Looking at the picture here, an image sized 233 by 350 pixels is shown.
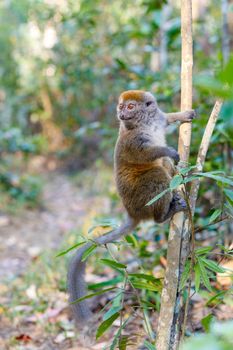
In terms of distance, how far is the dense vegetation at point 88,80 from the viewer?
14.5 ft

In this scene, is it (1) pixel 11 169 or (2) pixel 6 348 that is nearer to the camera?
(2) pixel 6 348

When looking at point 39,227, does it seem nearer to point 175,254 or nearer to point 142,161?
point 142,161

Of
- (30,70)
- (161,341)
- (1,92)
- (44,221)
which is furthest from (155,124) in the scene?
(1,92)

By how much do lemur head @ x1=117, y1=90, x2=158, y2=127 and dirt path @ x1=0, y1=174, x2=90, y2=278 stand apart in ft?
8.11

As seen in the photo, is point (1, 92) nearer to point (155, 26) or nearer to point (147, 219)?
point (155, 26)

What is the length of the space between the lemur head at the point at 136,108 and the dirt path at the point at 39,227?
2472 millimetres

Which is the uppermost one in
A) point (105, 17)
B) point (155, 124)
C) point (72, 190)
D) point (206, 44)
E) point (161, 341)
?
point (105, 17)

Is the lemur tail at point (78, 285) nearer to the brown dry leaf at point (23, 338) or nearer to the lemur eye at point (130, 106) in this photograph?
the lemur eye at point (130, 106)

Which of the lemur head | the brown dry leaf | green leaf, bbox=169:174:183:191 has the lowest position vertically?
the brown dry leaf

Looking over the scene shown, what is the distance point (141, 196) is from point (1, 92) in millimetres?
8672

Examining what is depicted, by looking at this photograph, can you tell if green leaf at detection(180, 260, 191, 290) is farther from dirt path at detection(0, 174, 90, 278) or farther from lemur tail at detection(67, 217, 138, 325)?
dirt path at detection(0, 174, 90, 278)

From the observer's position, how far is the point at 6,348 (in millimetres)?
3271

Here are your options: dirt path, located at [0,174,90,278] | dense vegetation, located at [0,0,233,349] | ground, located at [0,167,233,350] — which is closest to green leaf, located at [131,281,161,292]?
ground, located at [0,167,233,350]

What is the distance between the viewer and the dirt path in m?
5.59
